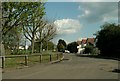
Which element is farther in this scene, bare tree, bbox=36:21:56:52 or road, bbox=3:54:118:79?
bare tree, bbox=36:21:56:52

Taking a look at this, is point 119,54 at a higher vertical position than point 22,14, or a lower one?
lower

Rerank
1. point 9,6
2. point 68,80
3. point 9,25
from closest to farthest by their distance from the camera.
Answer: point 68,80 < point 9,6 < point 9,25

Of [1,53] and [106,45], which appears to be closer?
[1,53]

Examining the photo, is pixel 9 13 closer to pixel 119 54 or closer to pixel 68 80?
pixel 68 80

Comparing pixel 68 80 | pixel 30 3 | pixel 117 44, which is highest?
pixel 30 3

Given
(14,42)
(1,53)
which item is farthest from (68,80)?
(14,42)

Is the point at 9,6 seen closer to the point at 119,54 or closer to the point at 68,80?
the point at 68,80

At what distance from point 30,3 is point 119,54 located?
89.5 ft

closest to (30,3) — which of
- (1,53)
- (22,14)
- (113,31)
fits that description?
(22,14)

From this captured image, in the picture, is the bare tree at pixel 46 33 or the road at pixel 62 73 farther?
the bare tree at pixel 46 33

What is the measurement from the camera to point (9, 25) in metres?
38.3

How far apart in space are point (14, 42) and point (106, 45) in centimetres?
2144

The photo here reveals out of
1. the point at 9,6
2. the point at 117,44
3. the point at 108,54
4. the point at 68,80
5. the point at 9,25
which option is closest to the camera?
the point at 68,80

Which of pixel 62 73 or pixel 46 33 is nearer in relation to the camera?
pixel 62 73
